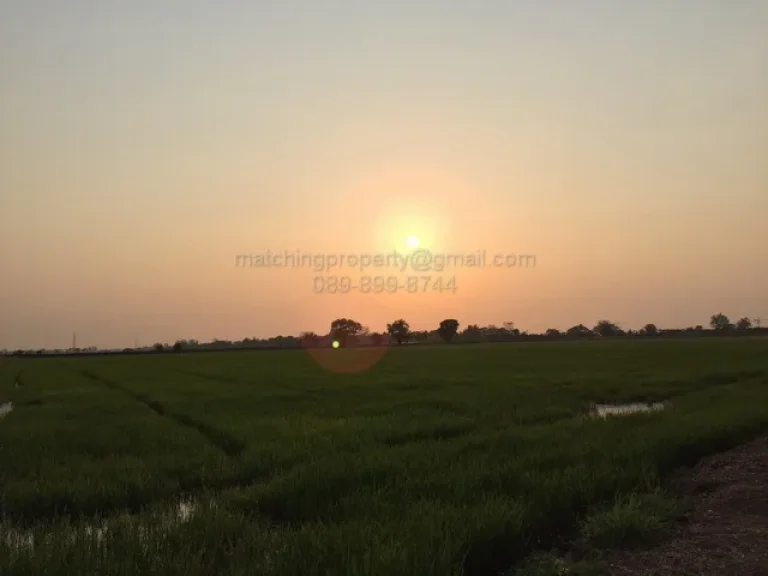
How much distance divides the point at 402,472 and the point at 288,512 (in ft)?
7.39

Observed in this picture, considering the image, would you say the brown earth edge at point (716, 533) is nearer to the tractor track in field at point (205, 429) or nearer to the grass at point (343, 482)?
the grass at point (343, 482)

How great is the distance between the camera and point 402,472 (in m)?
9.93

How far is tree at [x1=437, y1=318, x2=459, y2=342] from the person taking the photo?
194750 millimetres

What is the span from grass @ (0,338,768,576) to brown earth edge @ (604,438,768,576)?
0.38m

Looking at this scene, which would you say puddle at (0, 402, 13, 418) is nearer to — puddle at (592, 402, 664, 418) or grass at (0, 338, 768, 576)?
grass at (0, 338, 768, 576)

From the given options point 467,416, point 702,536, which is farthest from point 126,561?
point 467,416

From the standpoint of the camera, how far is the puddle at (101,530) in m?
7.03

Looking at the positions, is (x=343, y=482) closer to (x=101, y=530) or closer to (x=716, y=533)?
(x=101, y=530)

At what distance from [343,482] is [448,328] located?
613 ft

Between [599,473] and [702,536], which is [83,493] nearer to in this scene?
[599,473]

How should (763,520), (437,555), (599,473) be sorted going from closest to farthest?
(437,555) → (763,520) → (599,473)

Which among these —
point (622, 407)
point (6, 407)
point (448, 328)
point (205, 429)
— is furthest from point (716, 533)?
point (448, 328)

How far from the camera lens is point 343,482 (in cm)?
945

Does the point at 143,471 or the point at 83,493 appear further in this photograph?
the point at 143,471
